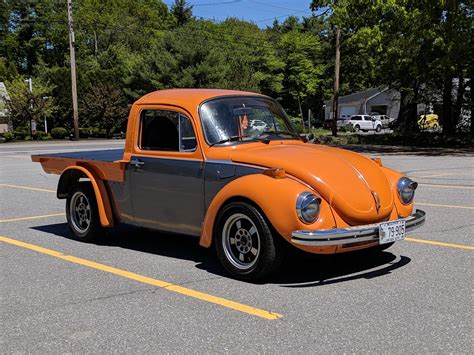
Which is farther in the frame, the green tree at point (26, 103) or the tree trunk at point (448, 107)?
the green tree at point (26, 103)

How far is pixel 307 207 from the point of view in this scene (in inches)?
183

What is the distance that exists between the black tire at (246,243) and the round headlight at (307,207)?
13.6 inches

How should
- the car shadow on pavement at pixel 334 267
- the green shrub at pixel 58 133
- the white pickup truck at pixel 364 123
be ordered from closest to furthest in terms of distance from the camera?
the car shadow on pavement at pixel 334 267 < the green shrub at pixel 58 133 < the white pickup truck at pixel 364 123

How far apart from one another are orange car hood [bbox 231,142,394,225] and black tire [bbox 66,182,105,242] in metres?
2.29

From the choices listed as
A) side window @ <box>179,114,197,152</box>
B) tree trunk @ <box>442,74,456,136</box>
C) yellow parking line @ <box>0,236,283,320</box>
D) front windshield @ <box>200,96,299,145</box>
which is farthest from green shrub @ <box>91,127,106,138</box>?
side window @ <box>179,114,197,152</box>

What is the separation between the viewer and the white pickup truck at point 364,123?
59031 mm

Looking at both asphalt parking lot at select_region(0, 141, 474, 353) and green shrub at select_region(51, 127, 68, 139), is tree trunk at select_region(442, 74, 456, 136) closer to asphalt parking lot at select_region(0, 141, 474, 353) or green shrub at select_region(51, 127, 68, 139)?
asphalt parking lot at select_region(0, 141, 474, 353)

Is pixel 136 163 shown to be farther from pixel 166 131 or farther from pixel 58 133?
pixel 58 133

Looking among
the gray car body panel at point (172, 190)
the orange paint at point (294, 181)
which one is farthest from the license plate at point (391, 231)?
the gray car body panel at point (172, 190)

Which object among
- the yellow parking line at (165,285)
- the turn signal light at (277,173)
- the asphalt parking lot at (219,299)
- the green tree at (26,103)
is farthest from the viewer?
the green tree at (26,103)

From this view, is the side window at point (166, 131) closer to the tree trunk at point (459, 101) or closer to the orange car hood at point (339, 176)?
the orange car hood at point (339, 176)

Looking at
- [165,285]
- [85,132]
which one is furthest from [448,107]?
[85,132]

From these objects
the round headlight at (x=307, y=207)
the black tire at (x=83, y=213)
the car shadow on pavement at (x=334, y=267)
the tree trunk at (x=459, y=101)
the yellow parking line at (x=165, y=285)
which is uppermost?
the tree trunk at (x=459, y=101)

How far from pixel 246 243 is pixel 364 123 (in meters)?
56.2
